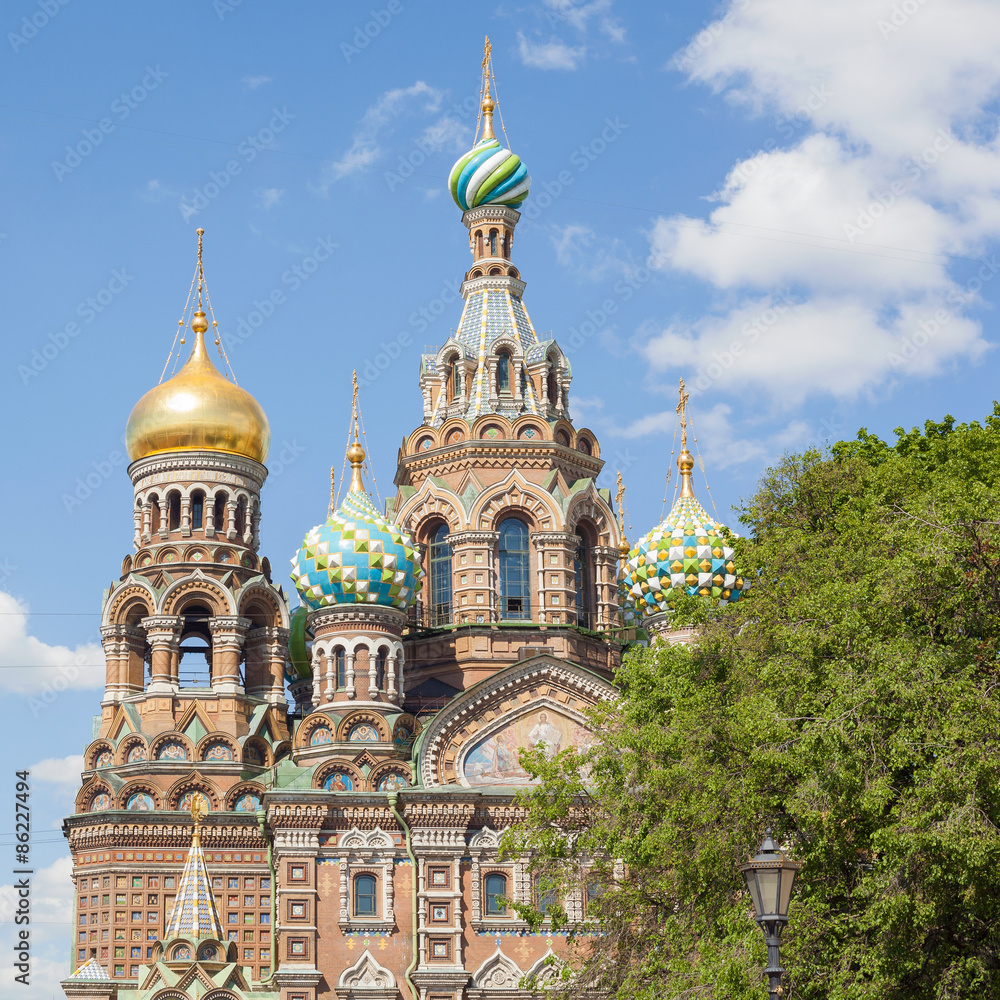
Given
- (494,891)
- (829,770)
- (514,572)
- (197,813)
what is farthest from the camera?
(514,572)

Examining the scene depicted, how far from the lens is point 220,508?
38281 mm

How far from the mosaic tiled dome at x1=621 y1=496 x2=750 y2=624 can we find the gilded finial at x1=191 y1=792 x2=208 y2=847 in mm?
9990

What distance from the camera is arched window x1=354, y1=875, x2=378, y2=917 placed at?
32.2 m

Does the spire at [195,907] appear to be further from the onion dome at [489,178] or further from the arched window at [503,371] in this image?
the onion dome at [489,178]

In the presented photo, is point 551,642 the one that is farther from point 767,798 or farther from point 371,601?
point 767,798

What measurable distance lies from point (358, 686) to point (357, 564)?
2.40m

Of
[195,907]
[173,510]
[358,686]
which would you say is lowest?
[195,907]

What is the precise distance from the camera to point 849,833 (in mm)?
19484

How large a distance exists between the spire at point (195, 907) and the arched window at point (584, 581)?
9.90 metres

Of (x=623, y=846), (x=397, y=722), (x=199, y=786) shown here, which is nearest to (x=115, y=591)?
(x=199, y=786)

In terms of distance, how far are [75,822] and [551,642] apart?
10.3 meters

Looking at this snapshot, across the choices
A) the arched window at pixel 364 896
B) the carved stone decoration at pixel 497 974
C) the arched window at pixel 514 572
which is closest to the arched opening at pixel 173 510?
the arched window at pixel 514 572

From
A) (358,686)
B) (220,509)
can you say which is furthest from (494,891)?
(220,509)

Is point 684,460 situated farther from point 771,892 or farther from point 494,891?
point 771,892
